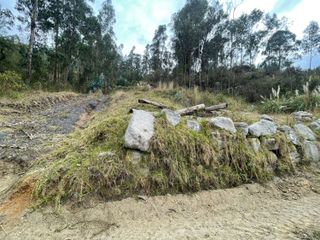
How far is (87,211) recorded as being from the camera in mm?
2273

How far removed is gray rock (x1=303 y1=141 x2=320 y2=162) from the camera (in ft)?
12.1

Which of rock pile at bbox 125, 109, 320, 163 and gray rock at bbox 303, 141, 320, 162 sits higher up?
rock pile at bbox 125, 109, 320, 163

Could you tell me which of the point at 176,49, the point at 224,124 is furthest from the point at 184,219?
the point at 176,49

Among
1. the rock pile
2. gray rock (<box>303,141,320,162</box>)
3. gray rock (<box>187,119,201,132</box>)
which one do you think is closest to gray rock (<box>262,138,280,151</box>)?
the rock pile

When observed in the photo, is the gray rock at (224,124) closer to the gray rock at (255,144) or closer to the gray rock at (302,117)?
the gray rock at (255,144)

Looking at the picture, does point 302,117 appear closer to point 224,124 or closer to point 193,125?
point 224,124

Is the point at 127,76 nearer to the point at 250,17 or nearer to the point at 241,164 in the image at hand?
the point at 250,17

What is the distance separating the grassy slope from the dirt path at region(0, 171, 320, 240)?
0.14 meters

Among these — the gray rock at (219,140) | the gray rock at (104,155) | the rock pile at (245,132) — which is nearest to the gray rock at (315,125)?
the rock pile at (245,132)

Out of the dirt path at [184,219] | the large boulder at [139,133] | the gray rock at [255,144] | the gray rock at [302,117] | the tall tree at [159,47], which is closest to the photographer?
the dirt path at [184,219]

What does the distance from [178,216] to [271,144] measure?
178 centimetres

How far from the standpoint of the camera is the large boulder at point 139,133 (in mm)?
2762

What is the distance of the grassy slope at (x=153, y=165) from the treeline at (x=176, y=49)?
7046 millimetres

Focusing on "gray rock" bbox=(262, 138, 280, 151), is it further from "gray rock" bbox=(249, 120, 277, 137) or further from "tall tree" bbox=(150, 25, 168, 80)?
"tall tree" bbox=(150, 25, 168, 80)
